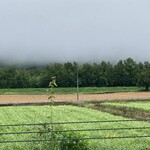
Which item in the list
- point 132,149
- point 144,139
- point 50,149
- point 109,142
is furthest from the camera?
point 144,139

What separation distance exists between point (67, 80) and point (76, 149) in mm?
110331

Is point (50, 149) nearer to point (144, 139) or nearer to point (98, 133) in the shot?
point (144, 139)

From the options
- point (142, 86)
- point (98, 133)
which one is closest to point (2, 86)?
point (142, 86)

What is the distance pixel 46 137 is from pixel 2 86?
111000 millimetres

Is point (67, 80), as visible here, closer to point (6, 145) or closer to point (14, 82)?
point (14, 82)

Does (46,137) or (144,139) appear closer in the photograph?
(46,137)

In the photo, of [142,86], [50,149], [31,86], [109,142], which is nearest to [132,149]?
[109,142]

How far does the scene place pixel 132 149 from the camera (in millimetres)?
14227

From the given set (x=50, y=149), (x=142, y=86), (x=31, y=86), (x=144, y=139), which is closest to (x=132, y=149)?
(x=144, y=139)

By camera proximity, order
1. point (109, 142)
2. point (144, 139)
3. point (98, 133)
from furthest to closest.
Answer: point (98, 133) < point (144, 139) < point (109, 142)

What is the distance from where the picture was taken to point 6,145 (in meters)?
14.7

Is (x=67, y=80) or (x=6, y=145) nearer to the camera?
(x=6, y=145)

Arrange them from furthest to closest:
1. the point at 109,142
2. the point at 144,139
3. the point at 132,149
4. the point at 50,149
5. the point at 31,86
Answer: the point at 31,86 < the point at 144,139 < the point at 109,142 < the point at 132,149 < the point at 50,149

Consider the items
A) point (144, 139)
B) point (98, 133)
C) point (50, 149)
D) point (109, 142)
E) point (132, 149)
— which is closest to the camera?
point (50, 149)
